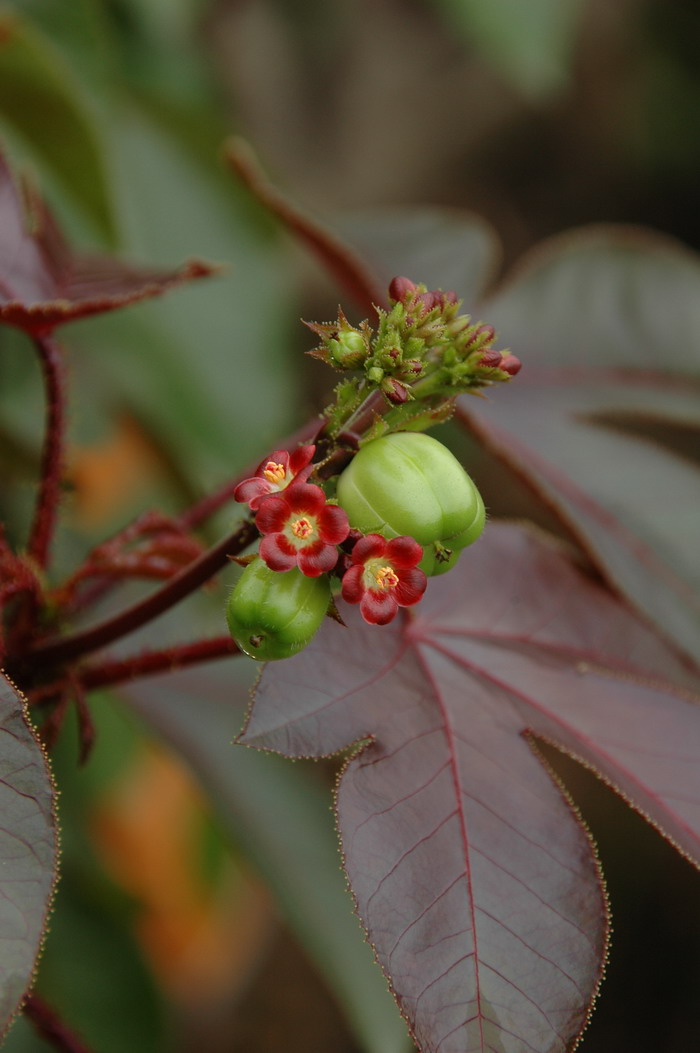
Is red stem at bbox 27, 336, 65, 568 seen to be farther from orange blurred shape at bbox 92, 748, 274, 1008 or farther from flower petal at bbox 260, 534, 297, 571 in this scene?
orange blurred shape at bbox 92, 748, 274, 1008

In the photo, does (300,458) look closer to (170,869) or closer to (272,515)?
(272,515)

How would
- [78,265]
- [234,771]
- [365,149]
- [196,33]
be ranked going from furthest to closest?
[365,149]
[196,33]
[234,771]
[78,265]

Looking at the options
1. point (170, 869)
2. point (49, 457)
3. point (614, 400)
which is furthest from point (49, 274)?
point (170, 869)

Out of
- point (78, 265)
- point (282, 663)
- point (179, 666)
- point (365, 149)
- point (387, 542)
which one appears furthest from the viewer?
point (365, 149)

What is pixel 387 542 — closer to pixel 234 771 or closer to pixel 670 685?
pixel 670 685

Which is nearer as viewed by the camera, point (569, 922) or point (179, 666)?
point (569, 922)

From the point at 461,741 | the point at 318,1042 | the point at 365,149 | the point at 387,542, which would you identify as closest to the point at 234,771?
the point at 461,741
